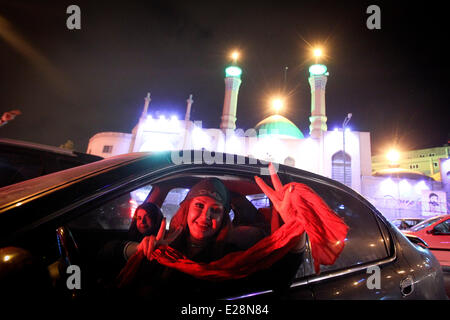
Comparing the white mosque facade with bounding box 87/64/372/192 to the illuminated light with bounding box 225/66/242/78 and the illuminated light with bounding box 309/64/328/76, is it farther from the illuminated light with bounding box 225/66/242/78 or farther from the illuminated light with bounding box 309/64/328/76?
the illuminated light with bounding box 225/66/242/78

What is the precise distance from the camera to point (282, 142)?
28344 millimetres

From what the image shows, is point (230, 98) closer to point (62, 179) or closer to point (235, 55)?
point (235, 55)

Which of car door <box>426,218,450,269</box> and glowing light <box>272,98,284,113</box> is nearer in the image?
car door <box>426,218,450,269</box>

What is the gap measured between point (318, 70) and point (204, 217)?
3228 cm

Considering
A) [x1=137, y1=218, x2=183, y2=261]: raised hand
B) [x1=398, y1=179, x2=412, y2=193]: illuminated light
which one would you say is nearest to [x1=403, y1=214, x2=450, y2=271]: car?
[x1=137, y1=218, x2=183, y2=261]: raised hand

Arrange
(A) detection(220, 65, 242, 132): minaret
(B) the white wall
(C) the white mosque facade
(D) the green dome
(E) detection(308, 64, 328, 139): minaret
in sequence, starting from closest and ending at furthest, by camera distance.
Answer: (C) the white mosque facade
(E) detection(308, 64, 328, 139): minaret
(A) detection(220, 65, 242, 132): minaret
(B) the white wall
(D) the green dome

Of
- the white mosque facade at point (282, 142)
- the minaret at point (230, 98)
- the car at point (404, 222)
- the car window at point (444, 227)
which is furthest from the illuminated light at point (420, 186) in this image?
the car window at point (444, 227)

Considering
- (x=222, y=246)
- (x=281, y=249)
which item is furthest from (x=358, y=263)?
(x=222, y=246)

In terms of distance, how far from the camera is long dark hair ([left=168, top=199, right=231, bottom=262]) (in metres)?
1.32

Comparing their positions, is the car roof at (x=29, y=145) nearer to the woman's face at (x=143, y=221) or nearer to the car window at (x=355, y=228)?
the woman's face at (x=143, y=221)

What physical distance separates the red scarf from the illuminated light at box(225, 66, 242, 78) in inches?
1230

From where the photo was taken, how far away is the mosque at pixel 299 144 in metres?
25.3

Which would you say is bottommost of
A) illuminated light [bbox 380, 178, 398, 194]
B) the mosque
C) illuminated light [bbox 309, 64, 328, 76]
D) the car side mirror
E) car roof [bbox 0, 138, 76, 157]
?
the car side mirror
